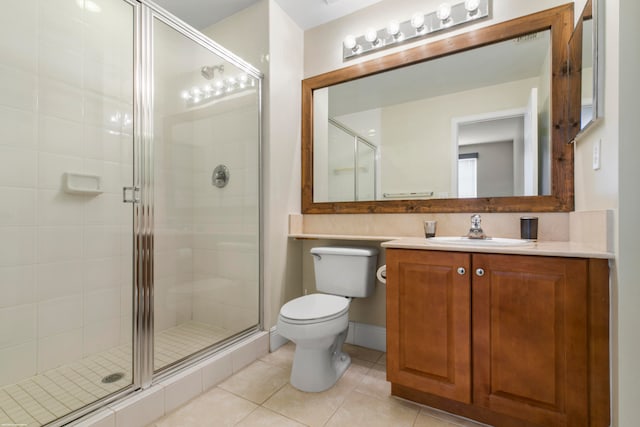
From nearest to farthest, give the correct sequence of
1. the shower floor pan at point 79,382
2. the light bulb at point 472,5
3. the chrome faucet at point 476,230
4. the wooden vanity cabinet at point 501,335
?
the wooden vanity cabinet at point 501,335
the shower floor pan at point 79,382
the chrome faucet at point 476,230
the light bulb at point 472,5

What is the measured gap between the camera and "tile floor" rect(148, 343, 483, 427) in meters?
1.30

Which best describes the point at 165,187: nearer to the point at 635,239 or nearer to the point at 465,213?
the point at 465,213

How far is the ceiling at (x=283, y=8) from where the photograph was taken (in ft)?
6.75

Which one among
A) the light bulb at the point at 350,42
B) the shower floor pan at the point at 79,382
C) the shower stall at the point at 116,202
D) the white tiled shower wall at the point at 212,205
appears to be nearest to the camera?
the shower floor pan at the point at 79,382

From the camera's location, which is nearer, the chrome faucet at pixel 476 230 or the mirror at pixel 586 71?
the mirror at pixel 586 71

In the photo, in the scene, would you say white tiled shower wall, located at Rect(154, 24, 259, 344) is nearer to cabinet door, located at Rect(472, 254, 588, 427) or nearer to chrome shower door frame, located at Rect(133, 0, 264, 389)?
chrome shower door frame, located at Rect(133, 0, 264, 389)

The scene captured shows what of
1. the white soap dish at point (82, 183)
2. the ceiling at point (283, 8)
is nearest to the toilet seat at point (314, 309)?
the white soap dish at point (82, 183)

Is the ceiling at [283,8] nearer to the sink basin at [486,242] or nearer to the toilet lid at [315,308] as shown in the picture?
the sink basin at [486,242]

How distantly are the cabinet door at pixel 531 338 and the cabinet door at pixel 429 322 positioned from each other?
5 centimetres

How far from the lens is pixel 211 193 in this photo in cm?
211

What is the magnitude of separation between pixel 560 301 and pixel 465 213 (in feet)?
2.47

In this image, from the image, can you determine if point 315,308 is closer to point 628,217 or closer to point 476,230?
point 476,230

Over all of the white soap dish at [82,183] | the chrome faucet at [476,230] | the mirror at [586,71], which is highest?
the mirror at [586,71]

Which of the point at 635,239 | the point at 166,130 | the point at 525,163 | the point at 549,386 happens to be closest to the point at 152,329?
the point at 166,130
